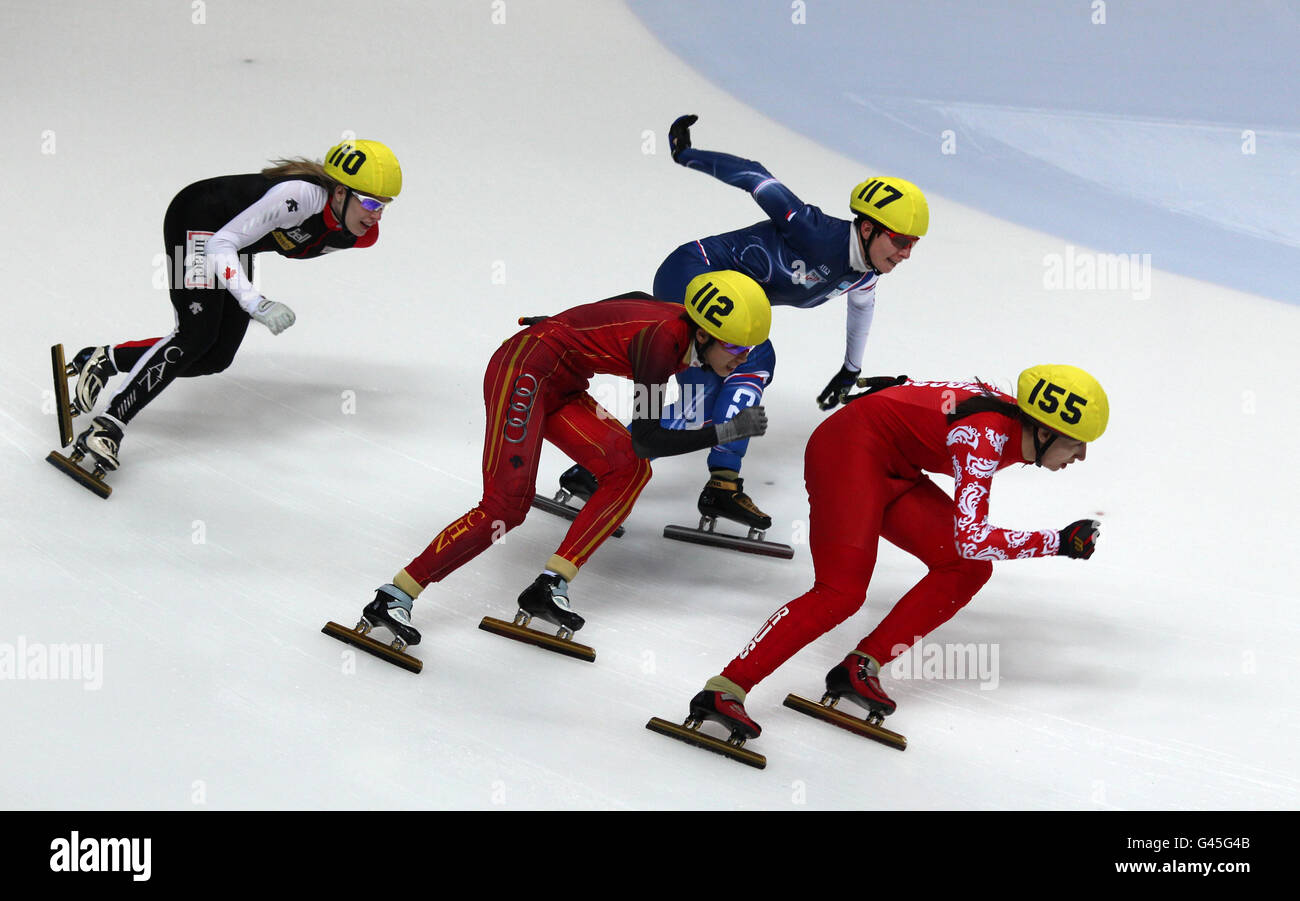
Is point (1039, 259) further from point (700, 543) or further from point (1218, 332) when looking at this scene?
point (700, 543)

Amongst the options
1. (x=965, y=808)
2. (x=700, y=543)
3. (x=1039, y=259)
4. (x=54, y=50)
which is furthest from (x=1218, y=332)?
(x=54, y=50)

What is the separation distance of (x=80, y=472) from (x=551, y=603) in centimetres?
195

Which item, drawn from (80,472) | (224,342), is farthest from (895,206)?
(80,472)

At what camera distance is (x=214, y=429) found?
563 centimetres

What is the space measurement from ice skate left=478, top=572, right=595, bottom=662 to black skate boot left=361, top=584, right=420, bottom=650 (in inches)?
12.4

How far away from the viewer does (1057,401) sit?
3895 millimetres

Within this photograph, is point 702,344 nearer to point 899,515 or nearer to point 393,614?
point 899,515

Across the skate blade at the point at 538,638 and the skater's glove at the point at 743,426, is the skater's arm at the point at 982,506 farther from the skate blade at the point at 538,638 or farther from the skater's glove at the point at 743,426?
A: the skate blade at the point at 538,638

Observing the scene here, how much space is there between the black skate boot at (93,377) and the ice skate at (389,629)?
1758 millimetres

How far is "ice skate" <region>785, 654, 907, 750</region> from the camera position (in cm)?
406

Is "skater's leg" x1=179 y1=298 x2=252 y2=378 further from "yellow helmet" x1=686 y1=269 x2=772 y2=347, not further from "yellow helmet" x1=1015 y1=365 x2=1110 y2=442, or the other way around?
"yellow helmet" x1=1015 y1=365 x2=1110 y2=442

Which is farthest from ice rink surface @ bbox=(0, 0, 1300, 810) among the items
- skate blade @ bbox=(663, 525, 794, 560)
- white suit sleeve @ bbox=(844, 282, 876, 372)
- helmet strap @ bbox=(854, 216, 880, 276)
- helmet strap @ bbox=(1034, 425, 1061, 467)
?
helmet strap @ bbox=(854, 216, 880, 276)

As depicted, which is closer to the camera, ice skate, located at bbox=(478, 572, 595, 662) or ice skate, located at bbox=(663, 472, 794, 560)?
ice skate, located at bbox=(478, 572, 595, 662)

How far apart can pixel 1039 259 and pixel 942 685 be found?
4.43 metres
